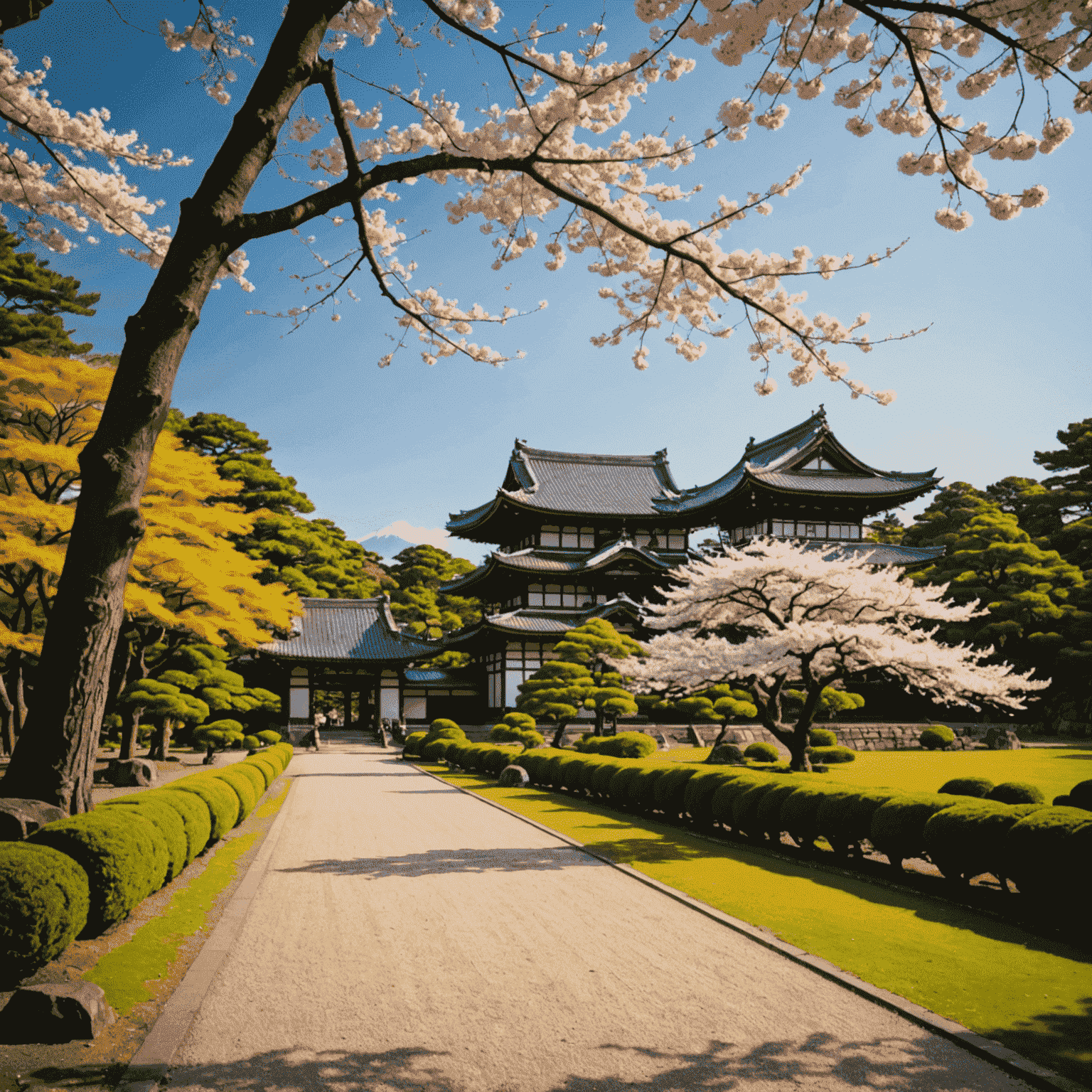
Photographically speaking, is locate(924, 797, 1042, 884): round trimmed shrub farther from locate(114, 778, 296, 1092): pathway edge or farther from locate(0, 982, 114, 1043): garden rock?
locate(0, 982, 114, 1043): garden rock

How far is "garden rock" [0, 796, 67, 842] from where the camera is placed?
5.11 m

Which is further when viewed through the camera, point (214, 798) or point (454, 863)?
point (214, 798)

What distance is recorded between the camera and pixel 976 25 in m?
4.53

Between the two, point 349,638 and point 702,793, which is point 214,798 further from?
point 349,638

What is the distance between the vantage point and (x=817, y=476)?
36.0m

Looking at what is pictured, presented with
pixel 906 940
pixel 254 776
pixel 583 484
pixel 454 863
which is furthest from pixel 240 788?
pixel 583 484

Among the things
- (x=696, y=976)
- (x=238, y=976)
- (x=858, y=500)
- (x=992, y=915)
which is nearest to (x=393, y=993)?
Answer: (x=238, y=976)

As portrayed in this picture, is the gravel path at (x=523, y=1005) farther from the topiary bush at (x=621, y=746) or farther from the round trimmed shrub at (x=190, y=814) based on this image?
the topiary bush at (x=621, y=746)

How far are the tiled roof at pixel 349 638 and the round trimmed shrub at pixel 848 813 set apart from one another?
2674 centimetres

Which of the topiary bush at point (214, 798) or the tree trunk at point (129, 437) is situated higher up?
the tree trunk at point (129, 437)

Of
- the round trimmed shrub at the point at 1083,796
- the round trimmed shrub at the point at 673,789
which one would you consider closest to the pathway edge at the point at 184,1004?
the round trimmed shrub at the point at 673,789

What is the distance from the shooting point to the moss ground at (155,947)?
4836mm

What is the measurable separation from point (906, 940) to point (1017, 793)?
508 centimetres

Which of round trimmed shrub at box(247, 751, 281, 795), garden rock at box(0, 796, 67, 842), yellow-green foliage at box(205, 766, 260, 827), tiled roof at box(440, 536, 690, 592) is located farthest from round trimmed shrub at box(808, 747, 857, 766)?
garden rock at box(0, 796, 67, 842)
